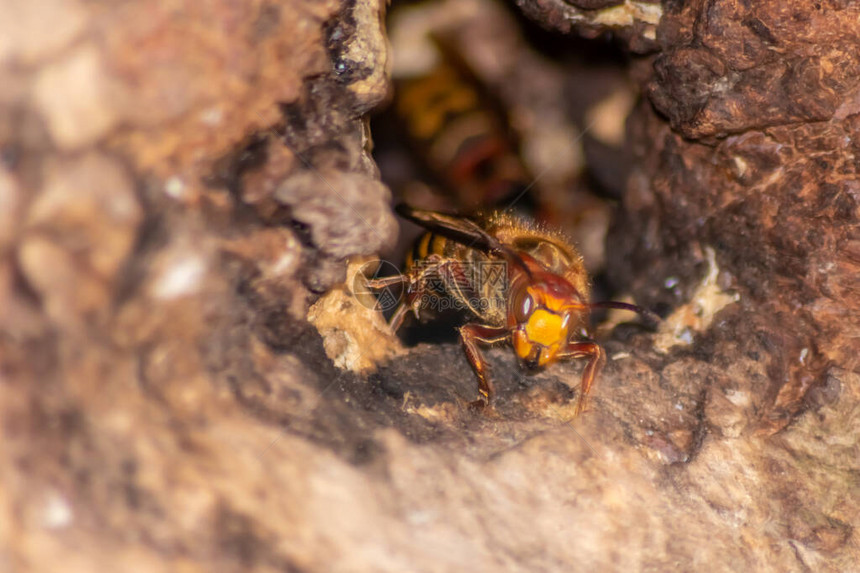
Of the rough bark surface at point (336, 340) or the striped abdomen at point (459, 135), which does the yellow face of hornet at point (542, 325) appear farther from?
the striped abdomen at point (459, 135)

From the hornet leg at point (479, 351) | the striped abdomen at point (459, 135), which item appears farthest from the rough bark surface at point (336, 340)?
the striped abdomen at point (459, 135)

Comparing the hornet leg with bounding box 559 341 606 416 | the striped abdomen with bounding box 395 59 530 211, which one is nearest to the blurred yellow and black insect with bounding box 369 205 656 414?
the hornet leg with bounding box 559 341 606 416

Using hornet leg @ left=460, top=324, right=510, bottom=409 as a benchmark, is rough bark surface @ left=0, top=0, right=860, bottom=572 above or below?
above

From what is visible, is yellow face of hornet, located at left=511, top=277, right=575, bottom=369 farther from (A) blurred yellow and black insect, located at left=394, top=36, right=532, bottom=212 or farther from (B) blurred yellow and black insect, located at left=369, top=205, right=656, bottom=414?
(A) blurred yellow and black insect, located at left=394, top=36, right=532, bottom=212

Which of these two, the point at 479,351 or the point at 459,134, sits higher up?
the point at 459,134

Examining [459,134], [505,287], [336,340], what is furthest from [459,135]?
[336,340]

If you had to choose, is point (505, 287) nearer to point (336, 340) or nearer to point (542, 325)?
point (542, 325)

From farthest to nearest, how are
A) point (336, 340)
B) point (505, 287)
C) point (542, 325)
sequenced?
point (505, 287) → point (542, 325) → point (336, 340)
